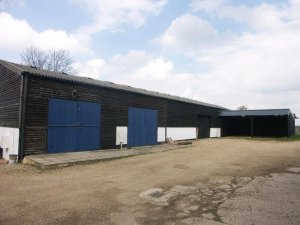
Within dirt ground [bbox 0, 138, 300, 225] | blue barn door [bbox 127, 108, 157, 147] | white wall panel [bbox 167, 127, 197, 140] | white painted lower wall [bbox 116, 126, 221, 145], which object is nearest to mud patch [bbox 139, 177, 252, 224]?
dirt ground [bbox 0, 138, 300, 225]

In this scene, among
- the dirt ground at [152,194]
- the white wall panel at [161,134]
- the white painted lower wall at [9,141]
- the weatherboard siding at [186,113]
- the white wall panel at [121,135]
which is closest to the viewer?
the dirt ground at [152,194]

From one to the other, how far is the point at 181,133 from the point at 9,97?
16744 millimetres

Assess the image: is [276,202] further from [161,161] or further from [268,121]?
[268,121]

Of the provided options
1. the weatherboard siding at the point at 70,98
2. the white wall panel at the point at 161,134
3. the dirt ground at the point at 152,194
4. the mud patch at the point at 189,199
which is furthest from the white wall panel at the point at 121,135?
the mud patch at the point at 189,199

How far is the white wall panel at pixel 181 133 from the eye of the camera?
1032 inches

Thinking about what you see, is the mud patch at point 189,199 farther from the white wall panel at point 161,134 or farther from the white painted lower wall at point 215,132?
the white painted lower wall at point 215,132

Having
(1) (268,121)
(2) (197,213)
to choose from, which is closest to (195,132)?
(1) (268,121)

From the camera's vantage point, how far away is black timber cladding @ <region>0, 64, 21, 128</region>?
48.9 feet

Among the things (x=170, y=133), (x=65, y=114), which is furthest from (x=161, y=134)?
(x=65, y=114)

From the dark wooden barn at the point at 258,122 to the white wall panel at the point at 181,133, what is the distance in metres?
9.41

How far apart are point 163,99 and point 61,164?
13.6 metres

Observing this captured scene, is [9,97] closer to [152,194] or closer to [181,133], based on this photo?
[152,194]

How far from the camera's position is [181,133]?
28125 mm

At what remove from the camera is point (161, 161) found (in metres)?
14.9
